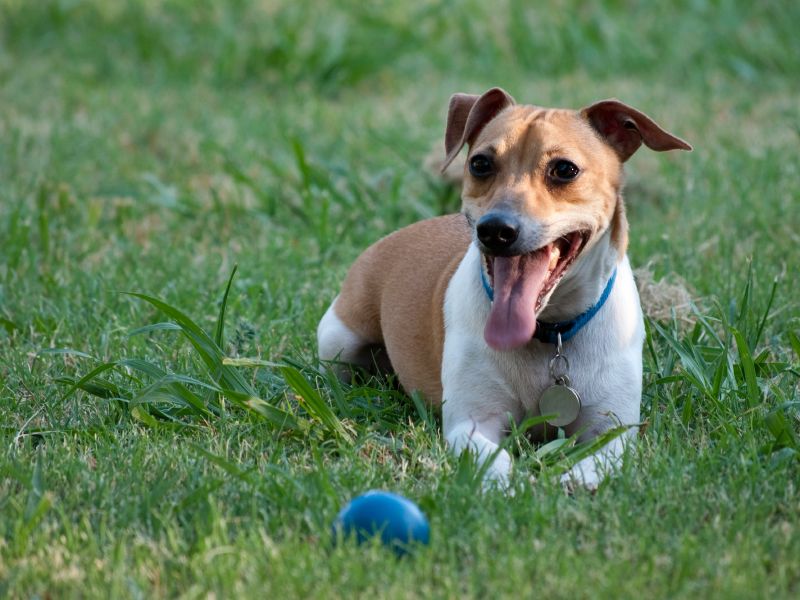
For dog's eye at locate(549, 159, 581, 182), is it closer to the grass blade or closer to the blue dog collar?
the blue dog collar

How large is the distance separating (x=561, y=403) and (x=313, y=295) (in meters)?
1.88

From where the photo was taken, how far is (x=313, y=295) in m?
5.43

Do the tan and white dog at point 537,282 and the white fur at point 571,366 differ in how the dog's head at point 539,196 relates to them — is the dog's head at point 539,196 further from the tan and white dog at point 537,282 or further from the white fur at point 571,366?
the white fur at point 571,366

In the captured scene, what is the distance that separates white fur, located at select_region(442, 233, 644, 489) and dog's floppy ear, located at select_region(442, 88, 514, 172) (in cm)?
47

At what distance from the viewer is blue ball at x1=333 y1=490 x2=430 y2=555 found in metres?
2.98

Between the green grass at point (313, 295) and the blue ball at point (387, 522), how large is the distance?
0.05 meters

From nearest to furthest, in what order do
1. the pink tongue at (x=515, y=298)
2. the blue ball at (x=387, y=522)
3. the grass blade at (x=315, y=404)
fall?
1. the blue ball at (x=387, y=522)
2. the pink tongue at (x=515, y=298)
3. the grass blade at (x=315, y=404)

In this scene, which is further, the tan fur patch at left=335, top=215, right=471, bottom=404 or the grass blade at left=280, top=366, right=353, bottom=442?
the tan fur patch at left=335, top=215, right=471, bottom=404

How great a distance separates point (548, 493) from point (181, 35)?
7314mm

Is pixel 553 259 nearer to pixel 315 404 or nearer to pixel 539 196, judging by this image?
pixel 539 196

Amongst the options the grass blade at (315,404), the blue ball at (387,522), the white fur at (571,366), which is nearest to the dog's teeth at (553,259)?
the white fur at (571,366)

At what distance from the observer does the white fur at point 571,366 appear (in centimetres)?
384

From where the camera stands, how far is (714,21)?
1012 cm

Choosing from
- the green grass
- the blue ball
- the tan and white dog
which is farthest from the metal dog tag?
the blue ball
